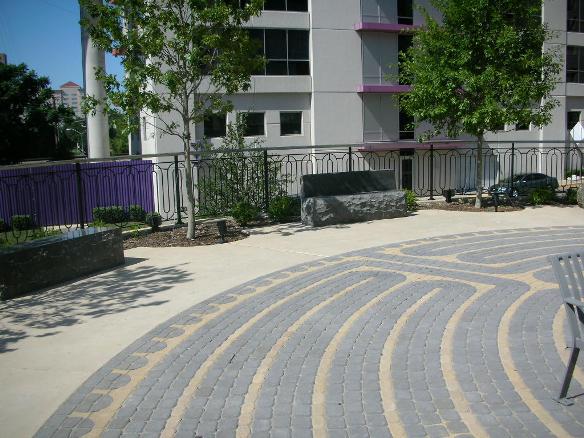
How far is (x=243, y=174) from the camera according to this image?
53.2ft

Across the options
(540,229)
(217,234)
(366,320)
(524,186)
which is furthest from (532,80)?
(366,320)

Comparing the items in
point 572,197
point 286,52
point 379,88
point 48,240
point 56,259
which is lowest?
point 56,259

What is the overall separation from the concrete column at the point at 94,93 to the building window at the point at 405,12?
16.1 meters

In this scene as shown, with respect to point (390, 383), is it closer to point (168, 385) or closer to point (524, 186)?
point (168, 385)

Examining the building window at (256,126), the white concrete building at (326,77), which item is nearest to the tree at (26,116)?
the white concrete building at (326,77)

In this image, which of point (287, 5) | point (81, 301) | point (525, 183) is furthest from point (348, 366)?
point (287, 5)

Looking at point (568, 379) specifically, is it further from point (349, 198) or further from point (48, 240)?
point (349, 198)

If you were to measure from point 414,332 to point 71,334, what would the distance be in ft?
11.5

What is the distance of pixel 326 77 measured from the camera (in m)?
30.6

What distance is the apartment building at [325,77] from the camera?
97.1 ft

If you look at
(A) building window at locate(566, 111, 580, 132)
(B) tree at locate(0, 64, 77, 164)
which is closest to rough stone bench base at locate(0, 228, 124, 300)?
(A) building window at locate(566, 111, 580, 132)

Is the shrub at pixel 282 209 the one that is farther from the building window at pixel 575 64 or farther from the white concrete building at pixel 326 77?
the building window at pixel 575 64

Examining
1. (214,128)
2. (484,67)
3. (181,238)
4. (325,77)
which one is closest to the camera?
(181,238)

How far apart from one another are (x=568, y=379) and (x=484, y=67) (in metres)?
12.6
